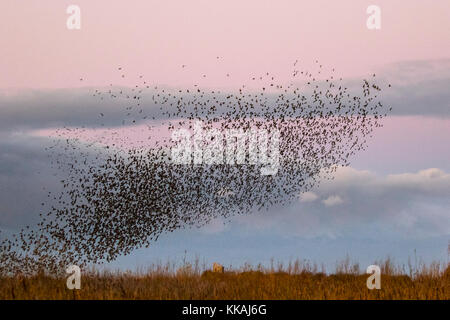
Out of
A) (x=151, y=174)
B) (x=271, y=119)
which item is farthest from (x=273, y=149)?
(x=151, y=174)

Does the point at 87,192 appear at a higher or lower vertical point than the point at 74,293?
higher

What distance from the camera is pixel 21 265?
17.9m

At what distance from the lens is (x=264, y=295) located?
37.8 ft

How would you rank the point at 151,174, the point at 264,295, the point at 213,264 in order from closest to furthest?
the point at 264,295 → the point at 213,264 → the point at 151,174

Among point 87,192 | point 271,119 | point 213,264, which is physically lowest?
point 213,264

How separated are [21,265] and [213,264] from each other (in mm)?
5910

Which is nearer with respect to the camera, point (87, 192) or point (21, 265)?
point (21, 265)

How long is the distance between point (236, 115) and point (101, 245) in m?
6.12
